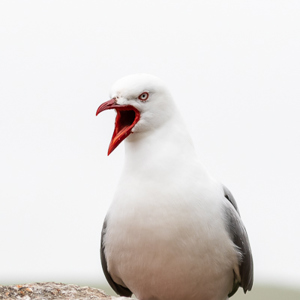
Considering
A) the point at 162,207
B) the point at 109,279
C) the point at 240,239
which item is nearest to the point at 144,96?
the point at 162,207

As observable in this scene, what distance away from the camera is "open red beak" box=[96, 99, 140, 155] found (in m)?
5.36

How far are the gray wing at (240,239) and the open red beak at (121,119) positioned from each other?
1.13 meters

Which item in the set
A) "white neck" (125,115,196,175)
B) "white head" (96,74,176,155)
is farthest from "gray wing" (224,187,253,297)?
Answer: "white head" (96,74,176,155)

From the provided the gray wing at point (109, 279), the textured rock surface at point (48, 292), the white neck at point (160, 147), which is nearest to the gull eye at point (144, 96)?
the white neck at point (160, 147)

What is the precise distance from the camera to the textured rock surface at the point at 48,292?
5.70 m

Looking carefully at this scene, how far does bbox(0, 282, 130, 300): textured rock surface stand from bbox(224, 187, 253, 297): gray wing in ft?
4.01

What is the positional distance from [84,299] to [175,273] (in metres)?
0.81

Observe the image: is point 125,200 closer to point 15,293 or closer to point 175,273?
point 175,273

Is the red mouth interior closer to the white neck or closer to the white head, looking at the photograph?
the white head

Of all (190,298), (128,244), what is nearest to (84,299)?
(128,244)

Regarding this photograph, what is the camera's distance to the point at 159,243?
5.54 metres

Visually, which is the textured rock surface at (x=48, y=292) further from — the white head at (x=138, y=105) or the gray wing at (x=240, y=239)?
the white head at (x=138, y=105)

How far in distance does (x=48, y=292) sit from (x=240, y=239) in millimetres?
1754

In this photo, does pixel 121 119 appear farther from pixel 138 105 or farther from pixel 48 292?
pixel 48 292
